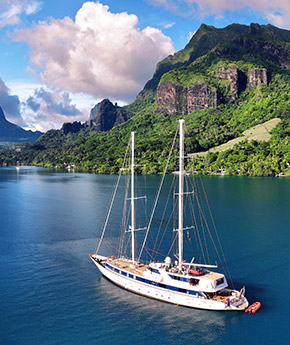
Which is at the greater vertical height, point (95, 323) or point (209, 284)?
point (209, 284)

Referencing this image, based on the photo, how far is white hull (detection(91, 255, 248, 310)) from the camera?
42.4 metres

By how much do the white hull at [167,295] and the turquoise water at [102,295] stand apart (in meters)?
0.82

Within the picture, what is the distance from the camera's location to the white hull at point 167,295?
42.4 meters

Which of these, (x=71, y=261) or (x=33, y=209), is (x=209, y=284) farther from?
(x=33, y=209)

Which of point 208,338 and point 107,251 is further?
point 107,251

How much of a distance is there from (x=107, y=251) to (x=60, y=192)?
95366 millimetres

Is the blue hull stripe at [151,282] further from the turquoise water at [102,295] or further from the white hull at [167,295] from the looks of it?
the turquoise water at [102,295]

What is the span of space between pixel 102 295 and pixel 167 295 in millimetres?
9473

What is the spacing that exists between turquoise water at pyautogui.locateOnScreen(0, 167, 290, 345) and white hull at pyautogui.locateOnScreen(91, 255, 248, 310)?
2.69 feet

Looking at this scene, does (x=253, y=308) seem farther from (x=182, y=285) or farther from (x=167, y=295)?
(x=167, y=295)

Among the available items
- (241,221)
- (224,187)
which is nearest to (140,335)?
(241,221)

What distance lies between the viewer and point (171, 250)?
6762 cm

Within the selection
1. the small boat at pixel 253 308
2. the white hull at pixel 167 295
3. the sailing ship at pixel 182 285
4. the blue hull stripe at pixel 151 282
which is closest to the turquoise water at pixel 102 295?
the small boat at pixel 253 308

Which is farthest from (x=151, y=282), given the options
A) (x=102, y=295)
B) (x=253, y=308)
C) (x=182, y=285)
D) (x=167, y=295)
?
(x=253, y=308)
